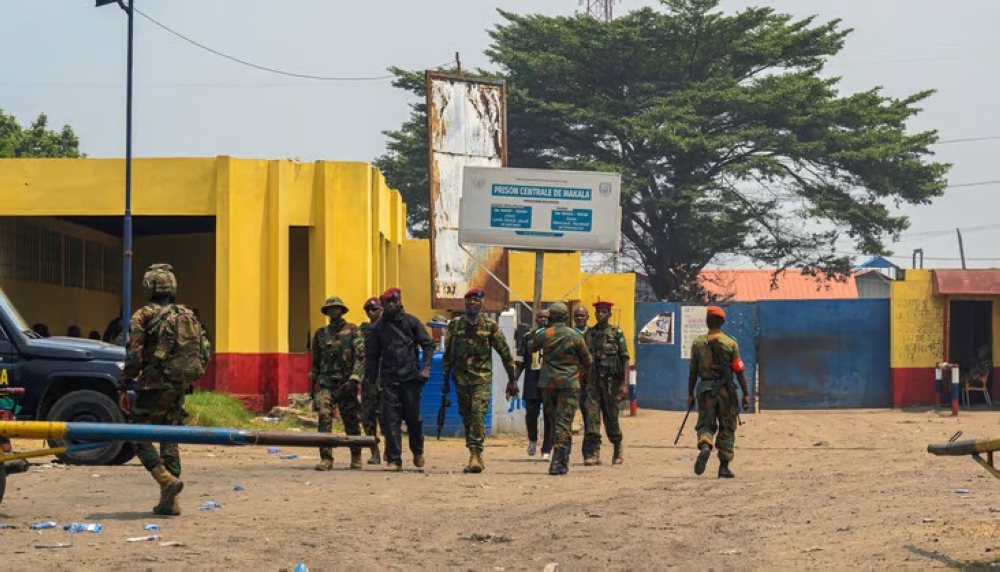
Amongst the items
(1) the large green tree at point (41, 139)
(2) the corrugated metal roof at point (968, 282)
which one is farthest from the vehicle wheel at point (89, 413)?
(1) the large green tree at point (41, 139)

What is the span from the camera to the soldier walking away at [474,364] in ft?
52.0

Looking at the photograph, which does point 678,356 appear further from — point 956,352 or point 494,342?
point 494,342

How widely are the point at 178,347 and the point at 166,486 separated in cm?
107

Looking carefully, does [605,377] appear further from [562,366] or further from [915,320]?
[915,320]

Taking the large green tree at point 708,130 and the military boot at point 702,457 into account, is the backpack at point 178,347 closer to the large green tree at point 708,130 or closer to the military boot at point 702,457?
the military boot at point 702,457

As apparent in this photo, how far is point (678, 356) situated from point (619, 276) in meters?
3.63

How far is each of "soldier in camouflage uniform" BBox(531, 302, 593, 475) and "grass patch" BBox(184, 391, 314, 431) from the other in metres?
7.44

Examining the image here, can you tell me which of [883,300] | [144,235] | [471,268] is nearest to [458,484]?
[471,268]

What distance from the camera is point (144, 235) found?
35875 millimetres

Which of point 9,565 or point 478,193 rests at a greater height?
point 478,193

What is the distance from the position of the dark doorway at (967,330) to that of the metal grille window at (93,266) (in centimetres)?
1819

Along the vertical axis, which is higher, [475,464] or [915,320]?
[915,320]

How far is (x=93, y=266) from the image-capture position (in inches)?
1319

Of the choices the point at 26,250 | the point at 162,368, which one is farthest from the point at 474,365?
the point at 26,250
